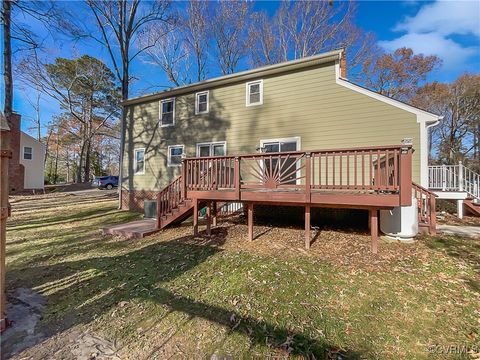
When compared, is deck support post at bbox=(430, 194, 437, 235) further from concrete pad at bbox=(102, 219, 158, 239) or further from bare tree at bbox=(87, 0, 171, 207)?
bare tree at bbox=(87, 0, 171, 207)

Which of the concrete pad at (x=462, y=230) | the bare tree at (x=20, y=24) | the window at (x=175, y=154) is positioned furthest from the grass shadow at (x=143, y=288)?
the bare tree at (x=20, y=24)

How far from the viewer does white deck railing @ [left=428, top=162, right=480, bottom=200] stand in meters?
8.56

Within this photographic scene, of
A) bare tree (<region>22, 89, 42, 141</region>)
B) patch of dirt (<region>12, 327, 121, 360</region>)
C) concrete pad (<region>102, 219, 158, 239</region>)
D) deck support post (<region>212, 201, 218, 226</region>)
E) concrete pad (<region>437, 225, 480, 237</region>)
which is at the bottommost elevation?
patch of dirt (<region>12, 327, 121, 360</region>)

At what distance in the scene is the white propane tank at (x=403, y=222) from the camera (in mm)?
5727

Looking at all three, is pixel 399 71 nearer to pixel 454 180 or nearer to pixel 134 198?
pixel 454 180

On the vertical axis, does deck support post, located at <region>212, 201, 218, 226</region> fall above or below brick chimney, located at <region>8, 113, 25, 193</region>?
below

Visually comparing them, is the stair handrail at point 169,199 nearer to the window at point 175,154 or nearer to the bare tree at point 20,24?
the window at point 175,154

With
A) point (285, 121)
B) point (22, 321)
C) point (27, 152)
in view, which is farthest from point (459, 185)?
point (27, 152)

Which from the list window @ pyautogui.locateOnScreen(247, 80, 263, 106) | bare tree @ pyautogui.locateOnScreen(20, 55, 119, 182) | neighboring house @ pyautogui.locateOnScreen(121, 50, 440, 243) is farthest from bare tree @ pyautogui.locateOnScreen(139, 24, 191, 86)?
window @ pyautogui.locateOnScreen(247, 80, 263, 106)

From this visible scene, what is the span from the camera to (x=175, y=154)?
11.9 m

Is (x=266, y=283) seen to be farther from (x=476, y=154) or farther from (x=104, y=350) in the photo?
(x=476, y=154)

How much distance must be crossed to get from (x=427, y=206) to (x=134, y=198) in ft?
39.9

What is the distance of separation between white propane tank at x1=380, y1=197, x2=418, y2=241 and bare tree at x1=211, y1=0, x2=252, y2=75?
19148 millimetres

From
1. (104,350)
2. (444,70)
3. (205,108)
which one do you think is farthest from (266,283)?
(444,70)
